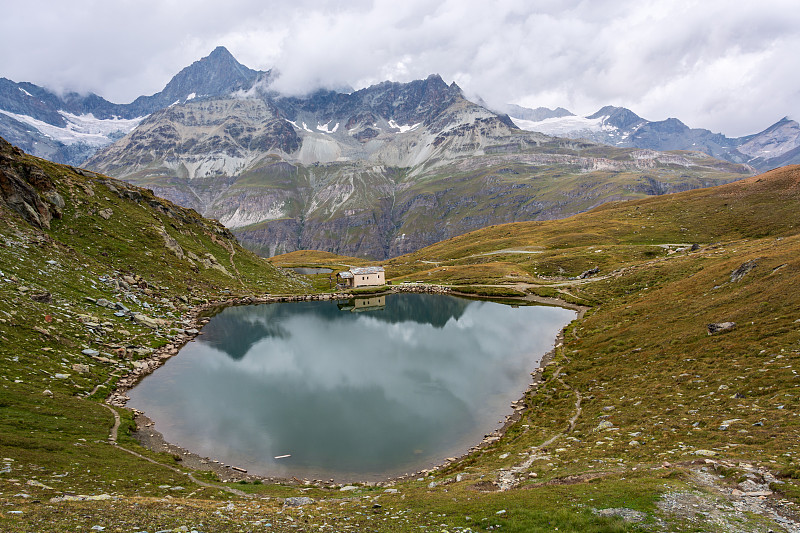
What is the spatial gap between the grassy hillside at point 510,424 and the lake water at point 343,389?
4.12 metres

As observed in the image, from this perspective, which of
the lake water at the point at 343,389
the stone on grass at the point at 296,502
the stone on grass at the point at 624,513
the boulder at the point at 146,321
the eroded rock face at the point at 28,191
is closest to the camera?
the stone on grass at the point at 624,513

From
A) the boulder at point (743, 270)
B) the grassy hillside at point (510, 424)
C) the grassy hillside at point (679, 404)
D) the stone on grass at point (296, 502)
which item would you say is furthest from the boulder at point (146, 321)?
the boulder at point (743, 270)

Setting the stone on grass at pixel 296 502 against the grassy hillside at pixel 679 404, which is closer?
the grassy hillside at pixel 679 404

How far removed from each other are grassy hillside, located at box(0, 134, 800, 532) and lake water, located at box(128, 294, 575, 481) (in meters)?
4.12

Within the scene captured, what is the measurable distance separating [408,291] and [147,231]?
68.4 meters

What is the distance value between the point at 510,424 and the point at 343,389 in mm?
20637

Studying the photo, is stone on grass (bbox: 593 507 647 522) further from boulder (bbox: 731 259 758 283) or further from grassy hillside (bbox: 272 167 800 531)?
boulder (bbox: 731 259 758 283)

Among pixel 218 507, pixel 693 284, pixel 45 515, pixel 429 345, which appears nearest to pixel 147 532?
pixel 45 515

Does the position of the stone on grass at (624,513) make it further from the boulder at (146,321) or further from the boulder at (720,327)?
the boulder at (146,321)

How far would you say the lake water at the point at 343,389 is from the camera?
34312mm

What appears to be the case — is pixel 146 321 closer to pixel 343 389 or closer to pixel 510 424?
pixel 343 389

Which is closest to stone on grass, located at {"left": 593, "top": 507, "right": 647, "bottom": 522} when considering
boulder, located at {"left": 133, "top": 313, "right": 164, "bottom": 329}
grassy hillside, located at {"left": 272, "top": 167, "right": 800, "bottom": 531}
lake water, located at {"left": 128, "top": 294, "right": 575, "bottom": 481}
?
grassy hillside, located at {"left": 272, "top": 167, "right": 800, "bottom": 531}

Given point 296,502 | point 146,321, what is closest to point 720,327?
point 296,502

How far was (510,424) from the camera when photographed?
1465 inches
